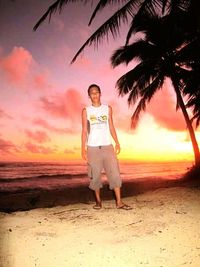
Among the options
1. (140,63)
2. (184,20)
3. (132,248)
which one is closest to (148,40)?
(140,63)

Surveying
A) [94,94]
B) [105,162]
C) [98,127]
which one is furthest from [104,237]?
[94,94]

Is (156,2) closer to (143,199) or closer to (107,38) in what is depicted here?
(107,38)

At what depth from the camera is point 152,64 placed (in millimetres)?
14164

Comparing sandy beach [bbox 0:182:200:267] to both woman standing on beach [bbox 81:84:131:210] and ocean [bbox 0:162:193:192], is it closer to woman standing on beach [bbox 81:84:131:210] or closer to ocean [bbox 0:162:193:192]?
woman standing on beach [bbox 81:84:131:210]

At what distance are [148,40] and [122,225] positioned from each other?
40.3 ft

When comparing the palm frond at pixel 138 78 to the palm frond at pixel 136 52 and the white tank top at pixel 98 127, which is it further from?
the white tank top at pixel 98 127

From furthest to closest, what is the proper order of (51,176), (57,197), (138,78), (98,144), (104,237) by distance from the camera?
(51,176) < (138,78) < (57,197) < (98,144) < (104,237)

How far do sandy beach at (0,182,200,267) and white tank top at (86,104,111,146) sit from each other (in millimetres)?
1019

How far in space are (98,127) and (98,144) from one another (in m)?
0.26

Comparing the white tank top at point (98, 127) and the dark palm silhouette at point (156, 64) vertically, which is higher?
the dark palm silhouette at point (156, 64)

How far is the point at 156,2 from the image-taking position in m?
6.32

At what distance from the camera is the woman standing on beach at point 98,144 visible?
4820 mm

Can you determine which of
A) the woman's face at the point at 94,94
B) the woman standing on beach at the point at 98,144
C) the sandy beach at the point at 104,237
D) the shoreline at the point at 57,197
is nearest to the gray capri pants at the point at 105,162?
the woman standing on beach at the point at 98,144

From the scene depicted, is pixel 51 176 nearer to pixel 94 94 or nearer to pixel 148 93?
pixel 148 93
